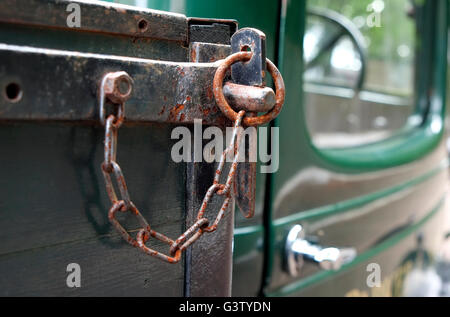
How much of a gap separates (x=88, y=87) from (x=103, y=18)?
0.42 feet

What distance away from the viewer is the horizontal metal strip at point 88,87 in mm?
651

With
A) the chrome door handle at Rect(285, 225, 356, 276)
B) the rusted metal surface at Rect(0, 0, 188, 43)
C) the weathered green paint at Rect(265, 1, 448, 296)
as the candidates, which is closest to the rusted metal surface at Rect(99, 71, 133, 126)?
the rusted metal surface at Rect(0, 0, 188, 43)

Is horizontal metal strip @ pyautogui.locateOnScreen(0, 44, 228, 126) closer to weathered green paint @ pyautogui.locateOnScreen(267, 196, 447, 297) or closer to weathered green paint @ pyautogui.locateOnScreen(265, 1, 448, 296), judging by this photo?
weathered green paint @ pyautogui.locateOnScreen(265, 1, 448, 296)

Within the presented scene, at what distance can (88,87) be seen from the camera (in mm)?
709

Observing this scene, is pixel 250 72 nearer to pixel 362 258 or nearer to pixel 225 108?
pixel 225 108

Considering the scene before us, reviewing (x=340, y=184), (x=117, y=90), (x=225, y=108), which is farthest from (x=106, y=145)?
(x=340, y=184)

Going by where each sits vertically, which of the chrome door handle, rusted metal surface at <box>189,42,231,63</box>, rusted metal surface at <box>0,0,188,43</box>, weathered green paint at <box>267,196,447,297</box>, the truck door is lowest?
weathered green paint at <box>267,196,447,297</box>

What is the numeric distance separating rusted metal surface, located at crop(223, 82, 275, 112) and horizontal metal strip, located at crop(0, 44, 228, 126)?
0.10 feet

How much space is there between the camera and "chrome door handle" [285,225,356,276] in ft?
4.35

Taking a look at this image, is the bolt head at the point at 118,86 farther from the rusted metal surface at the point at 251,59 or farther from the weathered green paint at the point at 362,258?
the weathered green paint at the point at 362,258

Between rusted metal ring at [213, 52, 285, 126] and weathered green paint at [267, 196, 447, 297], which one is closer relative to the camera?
rusted metal ring at [213, 52, 285, 126]

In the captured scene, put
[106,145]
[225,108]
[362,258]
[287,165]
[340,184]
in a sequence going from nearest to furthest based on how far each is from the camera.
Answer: [106,145], [225,108], [287,165], [340,184], [362,258]
